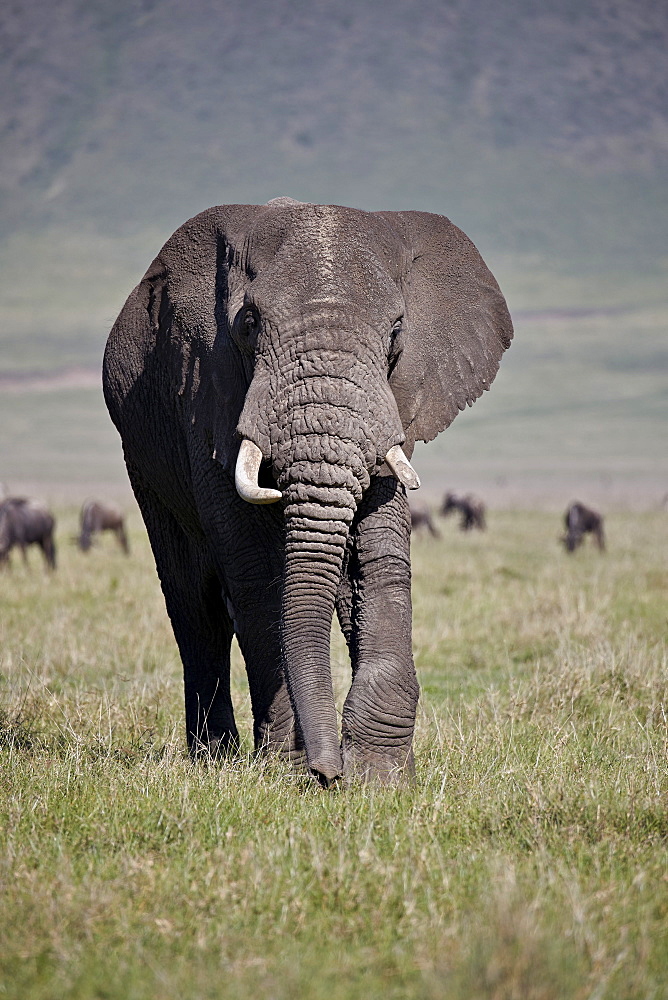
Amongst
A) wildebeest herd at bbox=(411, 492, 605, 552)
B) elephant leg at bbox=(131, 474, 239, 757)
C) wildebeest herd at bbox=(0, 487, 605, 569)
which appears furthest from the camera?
wildebeest herd at bbox=(411, 492, 605, 552)

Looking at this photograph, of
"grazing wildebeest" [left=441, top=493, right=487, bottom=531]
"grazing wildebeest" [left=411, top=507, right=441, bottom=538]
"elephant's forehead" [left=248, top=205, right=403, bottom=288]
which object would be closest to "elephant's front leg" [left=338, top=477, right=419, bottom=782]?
"elephant's forehead" [left=248, top=205, right=403, bottom=288]

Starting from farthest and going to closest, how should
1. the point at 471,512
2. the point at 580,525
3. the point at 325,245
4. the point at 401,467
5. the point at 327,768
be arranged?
the point at 471,512 < the point at 580,525 < the point at 325,245 < the point at 401,467 < the point at 327,768

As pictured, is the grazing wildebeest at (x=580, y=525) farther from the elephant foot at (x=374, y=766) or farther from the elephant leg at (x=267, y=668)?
the elephant foot at (x=374, y=766)

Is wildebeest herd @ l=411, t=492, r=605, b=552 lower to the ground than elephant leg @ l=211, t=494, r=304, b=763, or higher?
lower

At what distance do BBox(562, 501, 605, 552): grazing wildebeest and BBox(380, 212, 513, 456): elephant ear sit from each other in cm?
1962

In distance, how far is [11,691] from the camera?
7551mm

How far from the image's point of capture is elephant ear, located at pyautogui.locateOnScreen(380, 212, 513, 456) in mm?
6023

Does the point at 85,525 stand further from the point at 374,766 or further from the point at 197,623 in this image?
the point at 374,766

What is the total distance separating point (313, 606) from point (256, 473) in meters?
0.65

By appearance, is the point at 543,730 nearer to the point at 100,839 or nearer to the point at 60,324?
the point at 100,839

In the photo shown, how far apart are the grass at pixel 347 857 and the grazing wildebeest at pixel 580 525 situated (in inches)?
697

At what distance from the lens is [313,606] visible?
5.27 meters

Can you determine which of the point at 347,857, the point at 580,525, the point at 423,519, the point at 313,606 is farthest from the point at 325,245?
the point at 423,519

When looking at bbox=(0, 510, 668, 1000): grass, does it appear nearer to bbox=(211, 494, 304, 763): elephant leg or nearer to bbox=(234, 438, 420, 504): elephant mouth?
bbox=(211, 494, 304, 763): elephant leg
